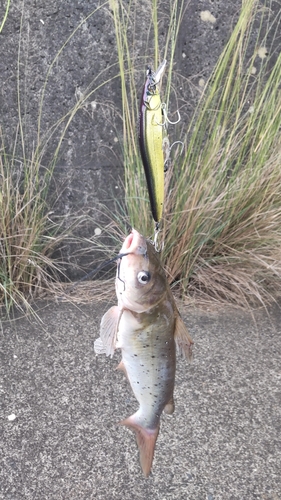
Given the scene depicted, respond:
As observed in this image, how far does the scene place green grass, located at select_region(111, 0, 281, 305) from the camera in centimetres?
268

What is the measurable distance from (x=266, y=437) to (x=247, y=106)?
1875 mm

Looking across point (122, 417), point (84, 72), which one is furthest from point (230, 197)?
point (122, 417)

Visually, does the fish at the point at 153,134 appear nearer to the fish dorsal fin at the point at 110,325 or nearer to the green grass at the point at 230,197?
the fish dorsal fin at the point at 110,325

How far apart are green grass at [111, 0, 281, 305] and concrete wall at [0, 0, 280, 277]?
13 centimetres

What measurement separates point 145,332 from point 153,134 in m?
0.33

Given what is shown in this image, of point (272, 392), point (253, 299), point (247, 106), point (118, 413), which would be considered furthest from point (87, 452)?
point (247, 106)

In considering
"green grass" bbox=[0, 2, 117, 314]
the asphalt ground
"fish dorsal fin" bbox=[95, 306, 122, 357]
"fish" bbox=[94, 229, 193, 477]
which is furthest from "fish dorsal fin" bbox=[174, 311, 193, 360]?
"green grass" bbox=[0, 2, 117, 314]

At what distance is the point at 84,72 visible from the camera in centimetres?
290

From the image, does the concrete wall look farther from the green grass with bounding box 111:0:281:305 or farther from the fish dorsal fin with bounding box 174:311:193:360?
the fish dorsal fin with bounding box 174:311:193:360

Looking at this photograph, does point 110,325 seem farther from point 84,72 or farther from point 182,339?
point 84,72

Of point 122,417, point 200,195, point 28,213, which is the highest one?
point 200,195

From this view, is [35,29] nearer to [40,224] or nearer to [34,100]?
[34,100]

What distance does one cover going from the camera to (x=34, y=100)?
290 centimetres

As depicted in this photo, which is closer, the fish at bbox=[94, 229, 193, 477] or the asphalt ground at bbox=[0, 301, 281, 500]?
the fish at bbox=[94, 229, 193, 477]
